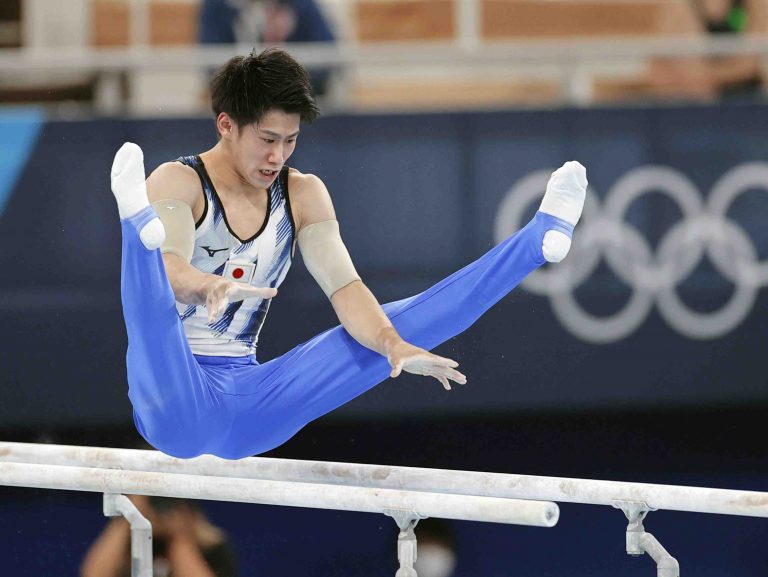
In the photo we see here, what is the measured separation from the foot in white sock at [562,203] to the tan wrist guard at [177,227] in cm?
95

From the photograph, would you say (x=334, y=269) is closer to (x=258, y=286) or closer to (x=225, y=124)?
(x=258, y=286)

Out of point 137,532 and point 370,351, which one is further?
point 137,532

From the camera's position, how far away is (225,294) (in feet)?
9.55

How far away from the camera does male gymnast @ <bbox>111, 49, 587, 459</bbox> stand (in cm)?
319

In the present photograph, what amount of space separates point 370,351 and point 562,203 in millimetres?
689

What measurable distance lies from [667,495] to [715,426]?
3.38 metres

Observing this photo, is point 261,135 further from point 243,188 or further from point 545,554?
point 545,554

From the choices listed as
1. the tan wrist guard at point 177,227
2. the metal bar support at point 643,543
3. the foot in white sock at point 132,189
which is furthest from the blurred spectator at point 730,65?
the foot in white sock at point 132,189

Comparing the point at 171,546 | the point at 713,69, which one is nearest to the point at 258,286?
the point at 171,546

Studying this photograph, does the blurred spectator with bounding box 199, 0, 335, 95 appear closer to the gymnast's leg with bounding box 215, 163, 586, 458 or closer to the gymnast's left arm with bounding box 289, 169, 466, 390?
the gymnast's left arm with bounding box 289, 169, 466, 390

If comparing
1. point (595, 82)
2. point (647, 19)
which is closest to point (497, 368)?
point (595, 82)

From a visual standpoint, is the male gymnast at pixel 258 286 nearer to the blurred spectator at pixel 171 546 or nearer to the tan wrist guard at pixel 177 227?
the tan wrist guard at pixel 177 227

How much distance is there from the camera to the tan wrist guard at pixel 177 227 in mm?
3235

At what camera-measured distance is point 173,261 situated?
3.20 metres
